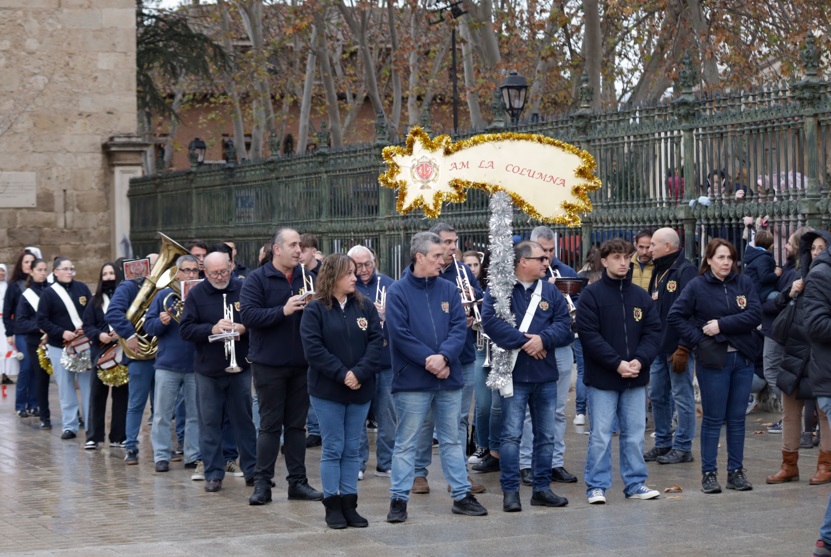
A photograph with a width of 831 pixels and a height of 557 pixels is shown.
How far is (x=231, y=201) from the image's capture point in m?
21.6

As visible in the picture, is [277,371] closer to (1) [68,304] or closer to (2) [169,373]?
(2) [169,373]

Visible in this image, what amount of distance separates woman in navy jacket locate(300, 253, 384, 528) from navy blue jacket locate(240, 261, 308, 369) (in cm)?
88

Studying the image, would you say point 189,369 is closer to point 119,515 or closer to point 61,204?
point 119,515

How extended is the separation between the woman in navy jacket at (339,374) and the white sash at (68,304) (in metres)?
5.81

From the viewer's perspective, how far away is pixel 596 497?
32.2ft

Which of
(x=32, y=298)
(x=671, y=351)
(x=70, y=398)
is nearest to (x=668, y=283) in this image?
(x=671, y=351)

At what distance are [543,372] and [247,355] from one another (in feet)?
7.78

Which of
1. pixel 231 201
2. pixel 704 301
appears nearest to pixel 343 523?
pixel 704 301

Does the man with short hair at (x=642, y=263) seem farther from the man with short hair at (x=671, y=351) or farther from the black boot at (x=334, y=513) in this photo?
the black boot at (x=334, y=513)

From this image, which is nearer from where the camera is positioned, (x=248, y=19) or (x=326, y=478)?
(x=326, y=478)

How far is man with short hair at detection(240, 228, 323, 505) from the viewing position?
33.8 ft

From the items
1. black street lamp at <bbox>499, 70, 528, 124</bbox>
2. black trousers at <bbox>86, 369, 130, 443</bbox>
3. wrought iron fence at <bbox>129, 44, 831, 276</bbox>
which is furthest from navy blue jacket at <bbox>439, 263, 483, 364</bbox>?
black street lamp at <bbox>499, 70, 528, 124</bbox>

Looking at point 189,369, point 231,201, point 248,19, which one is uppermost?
point 248,19

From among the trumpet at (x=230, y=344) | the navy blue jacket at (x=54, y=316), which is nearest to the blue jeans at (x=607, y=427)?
the trumpet at (x=230, y=344)
